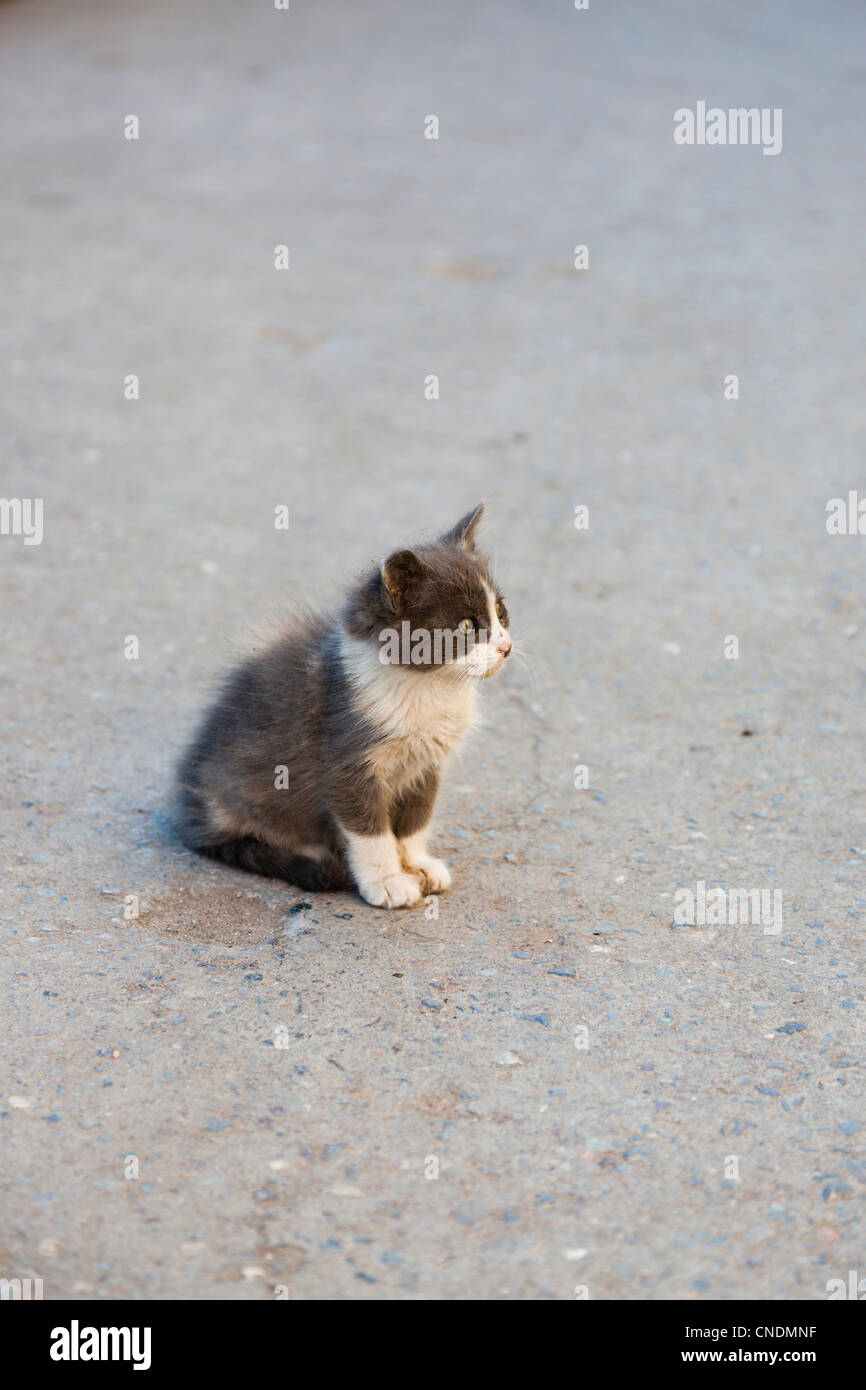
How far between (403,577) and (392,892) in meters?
1.01

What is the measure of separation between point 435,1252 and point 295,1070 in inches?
28.2

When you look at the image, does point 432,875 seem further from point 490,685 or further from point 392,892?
point 490,685

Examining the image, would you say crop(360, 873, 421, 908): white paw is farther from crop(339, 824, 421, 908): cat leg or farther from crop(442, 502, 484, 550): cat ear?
crop(442, 502, 484, 550): cat ear

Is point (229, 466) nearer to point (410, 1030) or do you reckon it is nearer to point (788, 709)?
point (788, 709)

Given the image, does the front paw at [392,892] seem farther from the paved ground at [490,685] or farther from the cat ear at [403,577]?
the cat ear at [403,577]

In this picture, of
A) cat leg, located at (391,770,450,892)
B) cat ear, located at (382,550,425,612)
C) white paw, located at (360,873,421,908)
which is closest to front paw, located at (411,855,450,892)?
cat leg, located at (391,770,450,892)

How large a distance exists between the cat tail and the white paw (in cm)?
17

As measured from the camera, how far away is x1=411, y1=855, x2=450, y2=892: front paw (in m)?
4.68

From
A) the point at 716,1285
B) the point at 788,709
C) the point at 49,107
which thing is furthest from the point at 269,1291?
the point at 49,107

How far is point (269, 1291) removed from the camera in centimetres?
311

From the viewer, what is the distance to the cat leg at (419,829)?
4.68 m

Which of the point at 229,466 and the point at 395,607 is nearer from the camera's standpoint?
the point at 395,607

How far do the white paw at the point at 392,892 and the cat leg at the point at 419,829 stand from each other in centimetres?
12

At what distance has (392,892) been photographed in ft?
14.9
